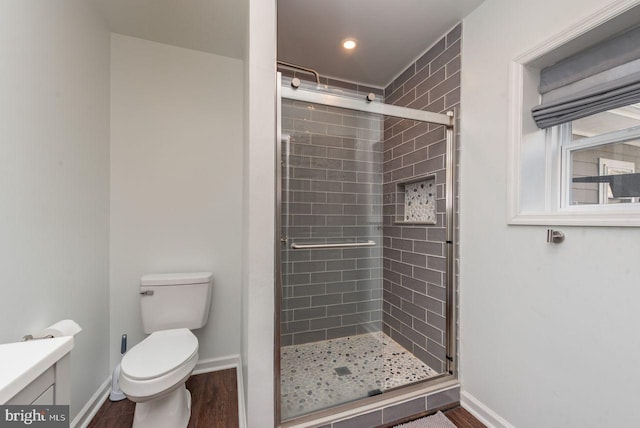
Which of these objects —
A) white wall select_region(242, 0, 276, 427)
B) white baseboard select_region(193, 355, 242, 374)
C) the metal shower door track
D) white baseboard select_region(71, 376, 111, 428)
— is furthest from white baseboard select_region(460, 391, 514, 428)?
white baseboard select_region(71, 376, 111, 428)

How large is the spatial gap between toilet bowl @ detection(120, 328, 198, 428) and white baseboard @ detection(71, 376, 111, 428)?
0.34 metres

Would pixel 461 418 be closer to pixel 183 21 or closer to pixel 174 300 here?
pixel 174 300

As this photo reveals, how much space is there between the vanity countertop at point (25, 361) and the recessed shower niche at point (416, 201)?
199 centimetres

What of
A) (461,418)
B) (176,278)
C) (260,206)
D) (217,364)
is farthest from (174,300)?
(461,418)

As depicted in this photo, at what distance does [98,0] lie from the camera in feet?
5.08

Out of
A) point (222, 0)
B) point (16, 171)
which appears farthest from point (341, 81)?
point (16, 171)

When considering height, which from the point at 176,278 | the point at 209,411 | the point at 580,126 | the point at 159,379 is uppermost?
the point at 580,126

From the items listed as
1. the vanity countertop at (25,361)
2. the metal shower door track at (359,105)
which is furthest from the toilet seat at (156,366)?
the metal shower door track at (359,105)

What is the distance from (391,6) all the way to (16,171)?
211 centimetres

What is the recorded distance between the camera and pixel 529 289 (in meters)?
1.31

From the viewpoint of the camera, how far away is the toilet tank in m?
1.74

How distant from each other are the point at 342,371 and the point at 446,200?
1408mm

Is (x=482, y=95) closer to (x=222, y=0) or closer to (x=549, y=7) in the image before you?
(x=549, y=7)

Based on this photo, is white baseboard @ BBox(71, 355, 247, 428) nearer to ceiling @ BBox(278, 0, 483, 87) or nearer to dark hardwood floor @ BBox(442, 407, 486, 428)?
dark hardwood floor @ BBox(442, 407, 486, 428)
